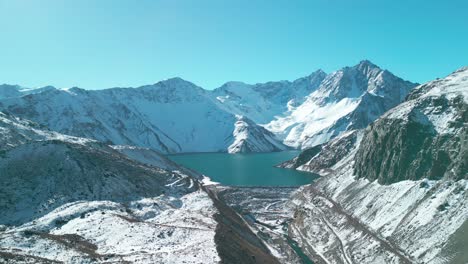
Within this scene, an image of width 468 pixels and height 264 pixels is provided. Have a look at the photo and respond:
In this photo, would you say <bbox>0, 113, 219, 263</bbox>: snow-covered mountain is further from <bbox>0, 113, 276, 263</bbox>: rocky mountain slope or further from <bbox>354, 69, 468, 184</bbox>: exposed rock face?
<bbox>354, 69, 468, 184</bbox>: exposed rock face

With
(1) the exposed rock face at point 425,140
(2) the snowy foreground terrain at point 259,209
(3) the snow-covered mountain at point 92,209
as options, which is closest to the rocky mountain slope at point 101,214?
(3) the snow-covered mountain at point 92,209

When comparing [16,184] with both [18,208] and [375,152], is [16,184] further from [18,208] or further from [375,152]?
[375,152]

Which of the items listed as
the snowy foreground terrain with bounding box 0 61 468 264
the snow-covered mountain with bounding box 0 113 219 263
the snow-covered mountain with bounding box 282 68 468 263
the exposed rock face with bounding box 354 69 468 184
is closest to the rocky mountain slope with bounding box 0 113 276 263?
the snow-covered mountain with bounding box 0 113 219 263

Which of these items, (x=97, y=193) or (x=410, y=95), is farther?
(x=410, y=95)

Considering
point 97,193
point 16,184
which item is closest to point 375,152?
point 97,193

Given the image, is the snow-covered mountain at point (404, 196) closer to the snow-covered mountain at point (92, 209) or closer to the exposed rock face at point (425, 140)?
the exposed rock face at point (425, 140)

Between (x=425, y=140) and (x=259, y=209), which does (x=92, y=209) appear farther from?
(x=425, y=140)
